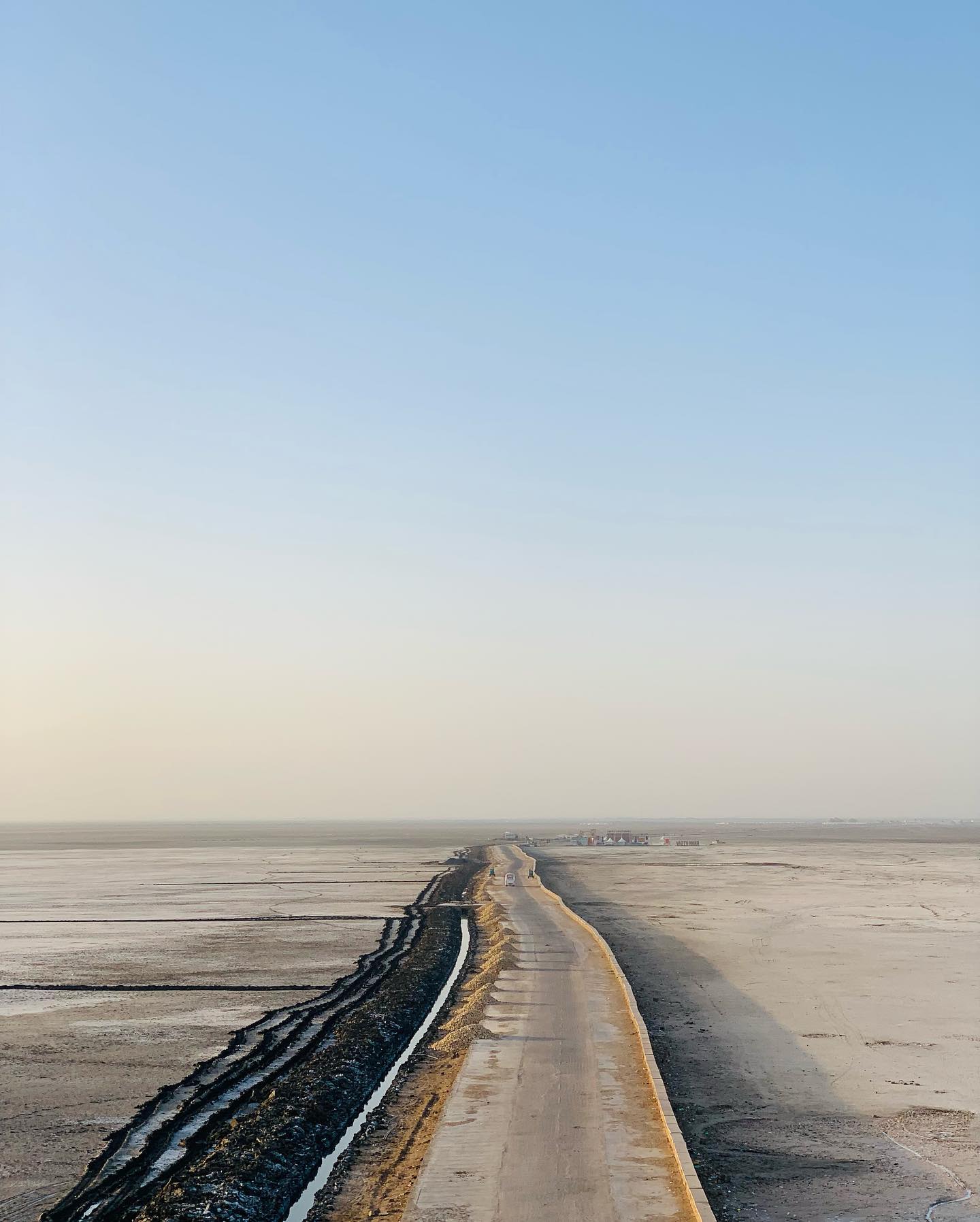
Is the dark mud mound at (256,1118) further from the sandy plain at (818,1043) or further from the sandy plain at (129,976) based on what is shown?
the sandy plain at (818,1043)

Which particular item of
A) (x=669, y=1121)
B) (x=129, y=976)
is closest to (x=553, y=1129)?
(x=669, y=1121)

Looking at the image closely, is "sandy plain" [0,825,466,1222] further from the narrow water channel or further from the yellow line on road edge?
the yellow line on road edge

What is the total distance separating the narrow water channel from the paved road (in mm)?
1094

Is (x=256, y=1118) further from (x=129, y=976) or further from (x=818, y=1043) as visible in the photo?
(x=129, y=976)

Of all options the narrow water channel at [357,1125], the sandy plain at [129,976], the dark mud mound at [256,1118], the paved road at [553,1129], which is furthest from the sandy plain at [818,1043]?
the sandy plain at [129,976]

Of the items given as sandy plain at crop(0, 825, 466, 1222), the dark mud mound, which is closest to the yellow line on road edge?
the dark mud mound

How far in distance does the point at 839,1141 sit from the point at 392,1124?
5257 mm

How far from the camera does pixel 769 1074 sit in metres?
15.5

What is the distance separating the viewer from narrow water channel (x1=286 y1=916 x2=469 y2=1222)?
415 inches

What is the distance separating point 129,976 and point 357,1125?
13054mm

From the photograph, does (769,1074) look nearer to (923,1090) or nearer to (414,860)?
(923,1090)

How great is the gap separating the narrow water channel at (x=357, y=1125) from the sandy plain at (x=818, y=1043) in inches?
154

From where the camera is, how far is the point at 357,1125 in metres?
13.1

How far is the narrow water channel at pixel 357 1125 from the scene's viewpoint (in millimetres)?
10539
